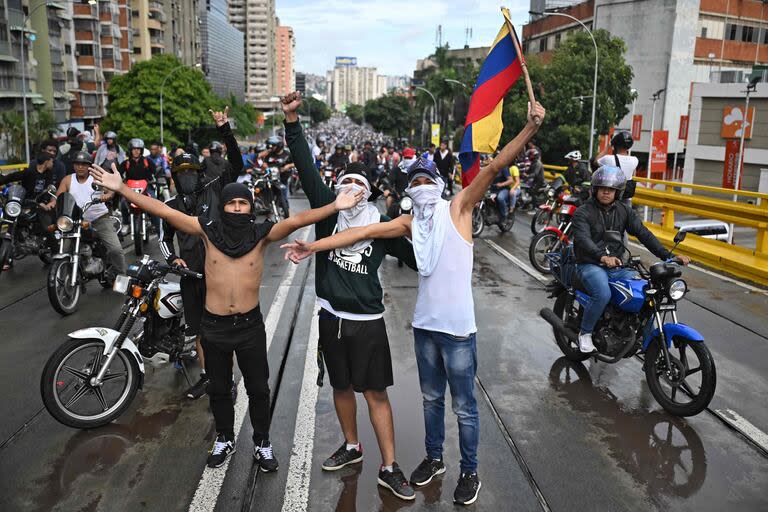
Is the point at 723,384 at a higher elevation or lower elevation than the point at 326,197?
lower

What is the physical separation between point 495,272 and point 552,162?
1756 inches

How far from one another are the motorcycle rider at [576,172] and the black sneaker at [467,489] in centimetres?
895

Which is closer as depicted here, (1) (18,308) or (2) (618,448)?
(2) (618,448)

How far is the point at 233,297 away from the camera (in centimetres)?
466

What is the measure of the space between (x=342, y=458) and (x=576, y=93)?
47.5 meters

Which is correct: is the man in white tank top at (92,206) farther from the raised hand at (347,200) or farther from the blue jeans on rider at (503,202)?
the blue jeans on rider at (503,202)

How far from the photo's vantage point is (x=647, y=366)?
5945 millimetres

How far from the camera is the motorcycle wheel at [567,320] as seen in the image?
22.5 ft

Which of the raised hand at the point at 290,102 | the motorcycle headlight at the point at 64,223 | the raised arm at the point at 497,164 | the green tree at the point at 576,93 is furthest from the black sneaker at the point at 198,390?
the green tree at the point at 576,93

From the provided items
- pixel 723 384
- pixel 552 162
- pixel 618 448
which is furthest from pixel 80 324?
pixel 552 162

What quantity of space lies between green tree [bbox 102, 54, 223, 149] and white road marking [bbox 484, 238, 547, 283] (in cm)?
6052

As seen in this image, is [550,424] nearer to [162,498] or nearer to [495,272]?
[162,498]

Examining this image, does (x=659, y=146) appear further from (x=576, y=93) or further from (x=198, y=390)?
(x=198, y=390)

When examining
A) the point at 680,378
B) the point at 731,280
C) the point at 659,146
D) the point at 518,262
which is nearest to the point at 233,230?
the point at 680,378
